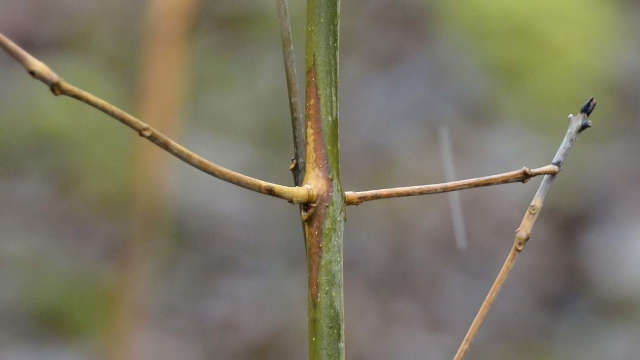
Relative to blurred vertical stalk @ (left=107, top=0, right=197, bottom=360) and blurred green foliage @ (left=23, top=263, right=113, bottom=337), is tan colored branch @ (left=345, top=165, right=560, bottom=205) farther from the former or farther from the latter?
blurred green foliage @ (left=23, top=263, right=113, bottom=337)

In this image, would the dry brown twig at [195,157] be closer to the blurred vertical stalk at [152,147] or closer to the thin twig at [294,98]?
the thin twig at [294,98]

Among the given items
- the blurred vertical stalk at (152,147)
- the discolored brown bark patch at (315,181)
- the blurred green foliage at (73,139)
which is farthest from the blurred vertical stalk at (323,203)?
the blurred green foliage at (73,139)

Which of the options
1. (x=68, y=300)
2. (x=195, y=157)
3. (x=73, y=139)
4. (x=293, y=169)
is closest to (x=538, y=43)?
(x=73, y=139)

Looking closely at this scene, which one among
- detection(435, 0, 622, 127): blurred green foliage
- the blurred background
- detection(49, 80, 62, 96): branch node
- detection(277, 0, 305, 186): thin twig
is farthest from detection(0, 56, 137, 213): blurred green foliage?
detection(49, 80, 62, 96): branch node

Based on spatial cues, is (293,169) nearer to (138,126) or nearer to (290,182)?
(138,126)

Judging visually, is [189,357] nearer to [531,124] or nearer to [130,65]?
[130,65]

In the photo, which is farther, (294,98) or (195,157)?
(294,98)
